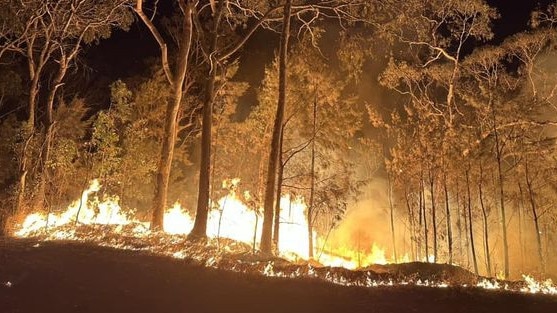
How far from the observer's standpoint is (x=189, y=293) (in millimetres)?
9172

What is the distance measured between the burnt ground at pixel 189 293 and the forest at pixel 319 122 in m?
4.21

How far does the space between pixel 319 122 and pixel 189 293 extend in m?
11.3

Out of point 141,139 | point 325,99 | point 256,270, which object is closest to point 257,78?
point 141,139

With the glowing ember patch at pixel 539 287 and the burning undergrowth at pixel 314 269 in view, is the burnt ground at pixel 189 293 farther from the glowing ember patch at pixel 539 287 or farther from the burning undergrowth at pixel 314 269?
the glowing ember patch at pixel 539 287

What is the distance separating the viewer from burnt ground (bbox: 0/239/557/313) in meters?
8.37

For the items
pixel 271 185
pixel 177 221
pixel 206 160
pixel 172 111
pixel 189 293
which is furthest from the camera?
pixel 177 221

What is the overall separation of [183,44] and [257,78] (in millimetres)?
9476

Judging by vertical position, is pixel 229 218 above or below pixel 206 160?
below

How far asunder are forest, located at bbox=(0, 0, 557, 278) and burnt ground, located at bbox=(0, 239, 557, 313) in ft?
13.8

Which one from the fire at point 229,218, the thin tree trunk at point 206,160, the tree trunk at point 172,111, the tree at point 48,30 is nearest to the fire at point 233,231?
the fire at point 229,218

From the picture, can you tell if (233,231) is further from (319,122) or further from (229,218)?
(319,122)

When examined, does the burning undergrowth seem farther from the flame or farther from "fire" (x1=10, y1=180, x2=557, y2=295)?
the flame

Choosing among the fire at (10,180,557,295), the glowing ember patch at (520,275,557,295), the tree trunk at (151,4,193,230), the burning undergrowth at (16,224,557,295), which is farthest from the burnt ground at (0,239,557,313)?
the tree trunk at (151,4,193,230)

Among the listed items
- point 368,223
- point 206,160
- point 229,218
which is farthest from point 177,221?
point 368,223
